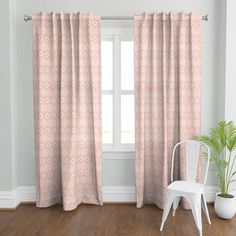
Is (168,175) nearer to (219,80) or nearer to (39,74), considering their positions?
(219,80)

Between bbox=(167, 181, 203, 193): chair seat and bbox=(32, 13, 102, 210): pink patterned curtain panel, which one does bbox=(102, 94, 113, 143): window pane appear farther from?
bbox=(167, 181, 203, 193): chair seat

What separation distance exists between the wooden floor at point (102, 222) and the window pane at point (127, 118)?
36.7 inches

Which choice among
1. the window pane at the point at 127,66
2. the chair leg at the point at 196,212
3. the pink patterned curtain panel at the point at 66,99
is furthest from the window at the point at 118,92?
the chair leg at the point at 196,212

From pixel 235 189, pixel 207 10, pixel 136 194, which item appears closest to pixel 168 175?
pixel 136 194

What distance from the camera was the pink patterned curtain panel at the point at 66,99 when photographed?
11.4 ft

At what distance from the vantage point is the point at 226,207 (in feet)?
10.4

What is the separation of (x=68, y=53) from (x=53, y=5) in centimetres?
72

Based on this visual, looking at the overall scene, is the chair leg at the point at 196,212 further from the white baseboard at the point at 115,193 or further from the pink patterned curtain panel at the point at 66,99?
the pink patterned curtain panel at the point at 66,99

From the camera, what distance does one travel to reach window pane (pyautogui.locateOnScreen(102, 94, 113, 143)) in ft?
12.7

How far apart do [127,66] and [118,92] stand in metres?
Result: 0.40

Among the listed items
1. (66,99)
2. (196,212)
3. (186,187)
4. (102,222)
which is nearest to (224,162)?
(186,187)

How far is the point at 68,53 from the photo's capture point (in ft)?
11.5

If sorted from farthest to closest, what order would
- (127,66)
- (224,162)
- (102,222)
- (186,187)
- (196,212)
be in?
(127,66) → (224,162) → (102,222) → (186,187) → (196,212)

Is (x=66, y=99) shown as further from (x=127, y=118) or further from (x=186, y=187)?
(x=186, y=187)
